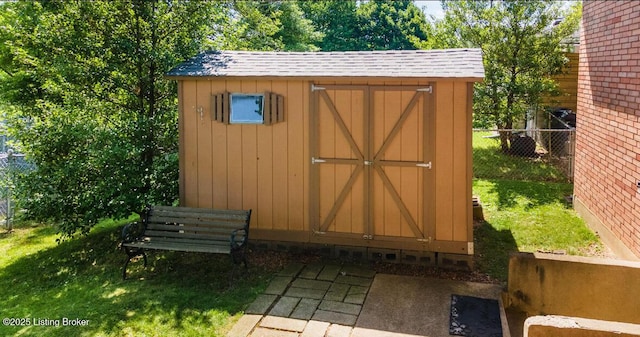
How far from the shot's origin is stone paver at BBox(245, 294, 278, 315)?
5.49 meters

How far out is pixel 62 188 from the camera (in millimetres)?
7715

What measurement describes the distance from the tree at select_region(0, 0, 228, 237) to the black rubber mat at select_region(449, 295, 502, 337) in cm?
477

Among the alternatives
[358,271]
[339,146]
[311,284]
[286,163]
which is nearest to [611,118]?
[339,146]

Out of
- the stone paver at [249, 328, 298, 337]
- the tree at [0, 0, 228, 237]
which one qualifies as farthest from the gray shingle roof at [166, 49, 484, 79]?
the stone paver at [249, 328, 298, 337]

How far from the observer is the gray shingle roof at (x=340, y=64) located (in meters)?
6.62

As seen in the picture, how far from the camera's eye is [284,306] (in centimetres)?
562

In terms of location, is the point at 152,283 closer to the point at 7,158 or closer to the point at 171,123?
the point at 171,123

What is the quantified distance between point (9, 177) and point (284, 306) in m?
5.22

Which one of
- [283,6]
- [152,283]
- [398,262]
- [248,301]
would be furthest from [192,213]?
[283,6]

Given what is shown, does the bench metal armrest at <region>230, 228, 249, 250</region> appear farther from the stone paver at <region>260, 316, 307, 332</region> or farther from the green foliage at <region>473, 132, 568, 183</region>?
the green foliage at <region>473, 132, 568, 183</region>

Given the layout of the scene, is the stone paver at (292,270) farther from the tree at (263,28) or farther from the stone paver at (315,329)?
the tree at (263,28)

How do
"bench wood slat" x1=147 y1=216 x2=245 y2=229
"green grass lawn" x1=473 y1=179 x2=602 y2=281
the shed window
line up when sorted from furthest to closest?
1. "green grass lawn" x1=473 y1=179 x2=602 y2=281
2. the shed window
3. "bench wood slat" x1=147 y1=216 x2=245 y2=229

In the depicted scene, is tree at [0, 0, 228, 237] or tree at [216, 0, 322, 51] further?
tree at [216, 0, 322, 51]

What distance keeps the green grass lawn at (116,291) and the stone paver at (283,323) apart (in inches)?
14.4
